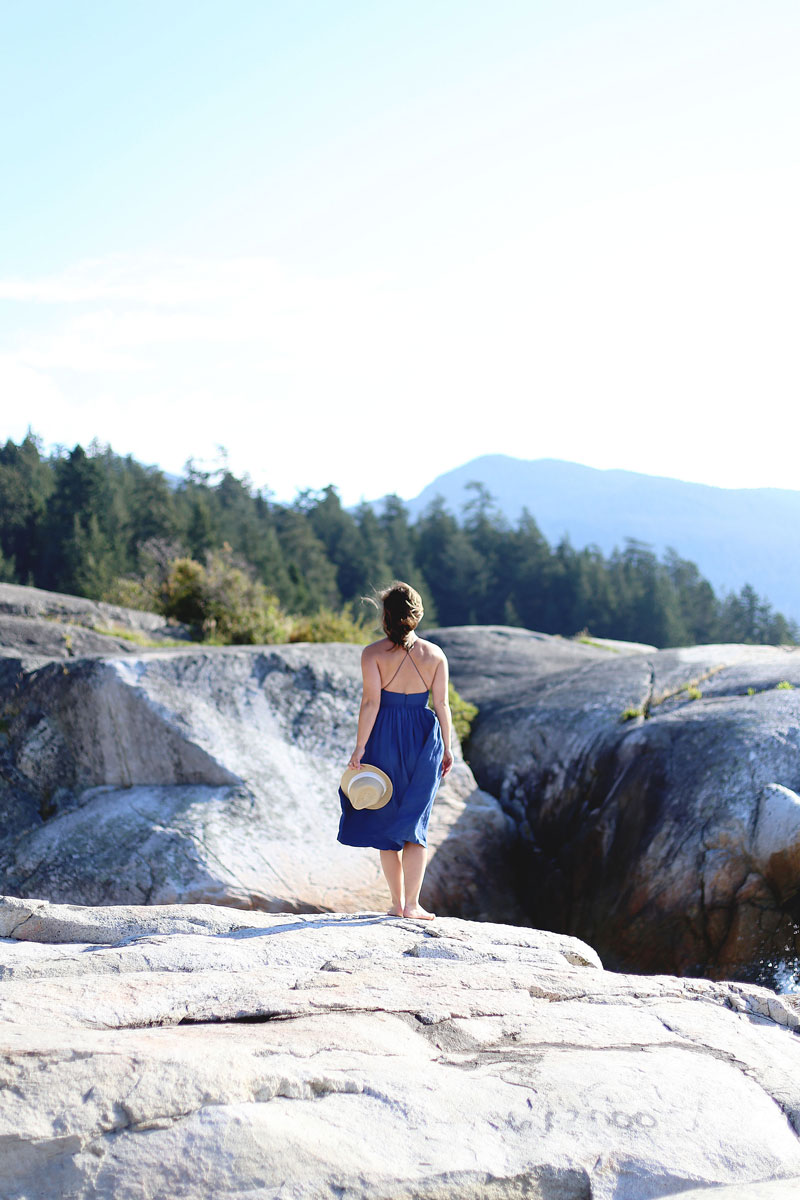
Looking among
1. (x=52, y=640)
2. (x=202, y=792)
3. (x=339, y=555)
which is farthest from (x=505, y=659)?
(x=339, y=555)

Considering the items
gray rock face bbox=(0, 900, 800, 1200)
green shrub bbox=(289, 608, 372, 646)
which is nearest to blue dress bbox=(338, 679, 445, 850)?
gray rock face bbox=(0, 900, 800, 1200)

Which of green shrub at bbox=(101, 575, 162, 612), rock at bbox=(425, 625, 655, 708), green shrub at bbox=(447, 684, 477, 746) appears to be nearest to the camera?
green shrub at bbox=(447, 684, 477, 746)

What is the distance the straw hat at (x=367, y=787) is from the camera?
5863mm

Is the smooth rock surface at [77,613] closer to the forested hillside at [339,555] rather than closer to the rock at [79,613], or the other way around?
the rock at [79,613]

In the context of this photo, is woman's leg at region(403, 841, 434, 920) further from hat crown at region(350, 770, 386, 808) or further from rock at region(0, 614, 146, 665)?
rock at region(0, 614, 146, 665)

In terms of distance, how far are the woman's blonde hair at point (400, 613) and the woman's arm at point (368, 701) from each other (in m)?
0.20

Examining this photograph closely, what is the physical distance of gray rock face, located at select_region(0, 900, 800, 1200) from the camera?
2.75 metres

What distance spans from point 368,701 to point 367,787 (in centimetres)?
54

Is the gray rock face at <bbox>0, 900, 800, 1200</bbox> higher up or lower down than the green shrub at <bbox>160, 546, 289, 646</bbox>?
lower down

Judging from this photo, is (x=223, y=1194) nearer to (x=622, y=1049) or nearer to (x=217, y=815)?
(x=622, y=1049)

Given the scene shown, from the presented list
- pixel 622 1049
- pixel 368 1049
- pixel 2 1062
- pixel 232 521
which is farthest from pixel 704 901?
pixel 232 521

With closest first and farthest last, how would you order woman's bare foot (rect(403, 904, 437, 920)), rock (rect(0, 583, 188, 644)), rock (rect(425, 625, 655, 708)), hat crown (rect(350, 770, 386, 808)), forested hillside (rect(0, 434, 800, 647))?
woman's bare foot (rect(403, 904, 437, 920)), hat crown (rect(350, 770, 386, 808)), rock (rect(425, 625, 655, 708)), rock (rect(0, 583, 188, 644)), forested hillside (rect(0, 434, 800, 647))

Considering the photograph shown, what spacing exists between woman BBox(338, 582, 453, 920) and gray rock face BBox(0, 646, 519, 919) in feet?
8.94

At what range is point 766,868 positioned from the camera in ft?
24.5
